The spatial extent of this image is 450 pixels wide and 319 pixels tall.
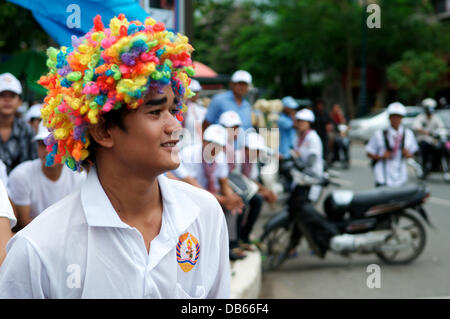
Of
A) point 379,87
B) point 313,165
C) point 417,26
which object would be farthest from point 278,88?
point 313,165

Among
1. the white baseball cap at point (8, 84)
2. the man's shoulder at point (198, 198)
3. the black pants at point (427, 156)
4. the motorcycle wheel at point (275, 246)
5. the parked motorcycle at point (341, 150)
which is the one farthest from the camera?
the parked motorcycle at point (341, 150)

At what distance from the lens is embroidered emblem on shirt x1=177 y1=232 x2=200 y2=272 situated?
1795mm

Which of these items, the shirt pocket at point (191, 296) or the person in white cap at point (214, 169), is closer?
the shirt pocket at point (191, 296)

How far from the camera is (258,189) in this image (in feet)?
21.3

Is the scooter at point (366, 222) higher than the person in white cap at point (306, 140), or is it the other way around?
the person in white cap at point (306, 140)

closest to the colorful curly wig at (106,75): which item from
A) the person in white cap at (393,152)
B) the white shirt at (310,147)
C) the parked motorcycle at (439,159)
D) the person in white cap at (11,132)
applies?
the person in white cap at (11,132)

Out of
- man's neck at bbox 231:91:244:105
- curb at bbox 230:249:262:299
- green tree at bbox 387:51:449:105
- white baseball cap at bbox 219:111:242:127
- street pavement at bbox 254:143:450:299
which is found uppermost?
green tree at bbox 387:51:449:105

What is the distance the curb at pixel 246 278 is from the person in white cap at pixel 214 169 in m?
0.15

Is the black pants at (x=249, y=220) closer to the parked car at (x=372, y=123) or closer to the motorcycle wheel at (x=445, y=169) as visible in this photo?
the motorcycle wheel at (x=445, y=169)

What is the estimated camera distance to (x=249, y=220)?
644cm

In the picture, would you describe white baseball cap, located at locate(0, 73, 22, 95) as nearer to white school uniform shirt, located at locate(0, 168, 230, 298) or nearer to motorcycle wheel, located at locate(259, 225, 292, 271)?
motorcycle wheel, located at locate(259, 225, 292, 271)

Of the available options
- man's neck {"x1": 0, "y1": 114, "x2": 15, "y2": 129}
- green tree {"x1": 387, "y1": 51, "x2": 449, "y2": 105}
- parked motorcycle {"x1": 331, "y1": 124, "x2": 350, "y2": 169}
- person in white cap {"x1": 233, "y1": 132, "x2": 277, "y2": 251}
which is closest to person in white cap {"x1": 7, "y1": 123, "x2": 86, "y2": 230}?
man's neck {"x1": 0, "y1": 114, "x2": 15, "y2": 129}

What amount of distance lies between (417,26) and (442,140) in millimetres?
19355

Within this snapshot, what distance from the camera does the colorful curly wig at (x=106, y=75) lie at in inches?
65.4
